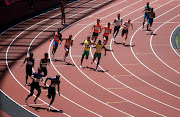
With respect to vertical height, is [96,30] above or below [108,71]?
above

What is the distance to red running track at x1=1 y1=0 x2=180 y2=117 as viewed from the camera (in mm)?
19797

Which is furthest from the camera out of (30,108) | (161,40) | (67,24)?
(67,24)

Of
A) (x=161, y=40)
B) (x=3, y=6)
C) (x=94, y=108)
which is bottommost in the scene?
(x=94, y=108)

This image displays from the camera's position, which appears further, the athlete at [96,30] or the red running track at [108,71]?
the athlete at [96,30]

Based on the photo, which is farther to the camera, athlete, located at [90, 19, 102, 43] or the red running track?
athlete, located at [90, 19, 102, 43]

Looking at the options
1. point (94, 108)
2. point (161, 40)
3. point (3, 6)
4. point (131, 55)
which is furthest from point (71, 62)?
point (3, 6)

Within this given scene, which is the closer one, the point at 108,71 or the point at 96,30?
the point at 108,71

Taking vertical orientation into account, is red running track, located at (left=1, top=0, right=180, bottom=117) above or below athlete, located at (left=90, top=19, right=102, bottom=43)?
below

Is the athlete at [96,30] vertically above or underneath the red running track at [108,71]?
above

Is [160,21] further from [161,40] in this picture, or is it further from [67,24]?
[67,24]

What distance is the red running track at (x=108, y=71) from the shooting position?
1980 cm

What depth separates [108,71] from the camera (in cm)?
2398

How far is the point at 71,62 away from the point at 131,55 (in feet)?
13.4

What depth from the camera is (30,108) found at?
1903 centimetres
